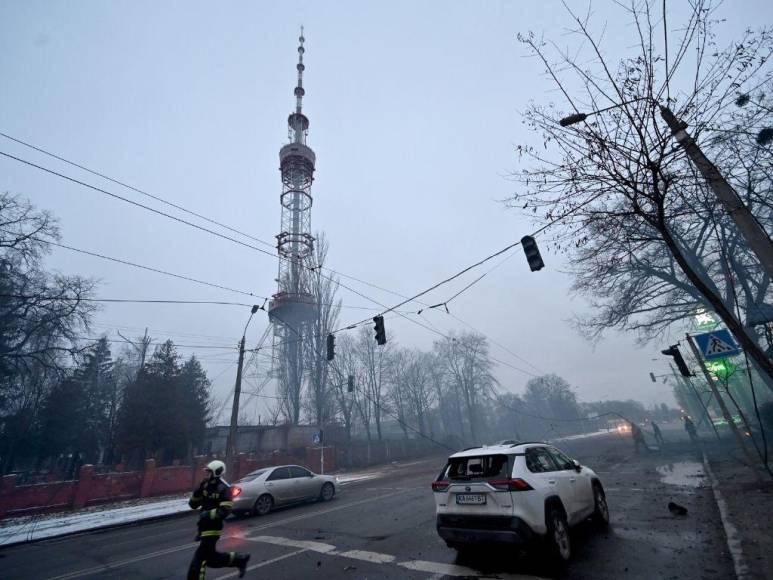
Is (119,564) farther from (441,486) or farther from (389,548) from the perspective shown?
(441,486)

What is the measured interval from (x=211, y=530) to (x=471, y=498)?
12.0 ft

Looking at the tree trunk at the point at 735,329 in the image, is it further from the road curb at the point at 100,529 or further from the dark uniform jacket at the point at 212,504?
the road curb at the point at 100,529

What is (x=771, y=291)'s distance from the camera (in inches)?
617

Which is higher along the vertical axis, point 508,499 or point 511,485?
point 511,485

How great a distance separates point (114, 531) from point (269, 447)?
2814 centimetres

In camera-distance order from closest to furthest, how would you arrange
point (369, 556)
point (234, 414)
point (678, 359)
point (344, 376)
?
point (369, 556) → point (678, 359) → point (234, 414) → point (344, 376)

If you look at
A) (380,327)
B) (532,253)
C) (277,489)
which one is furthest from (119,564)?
(532,253)

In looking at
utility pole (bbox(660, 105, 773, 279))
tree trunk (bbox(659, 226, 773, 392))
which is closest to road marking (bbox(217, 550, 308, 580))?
tree trunk (bbox(659, 226, 773, 392))

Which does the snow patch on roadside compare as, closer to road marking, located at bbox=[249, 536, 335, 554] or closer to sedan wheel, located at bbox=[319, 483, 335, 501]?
sedan wheel, located at bbox=[319, 483, 335, 501]

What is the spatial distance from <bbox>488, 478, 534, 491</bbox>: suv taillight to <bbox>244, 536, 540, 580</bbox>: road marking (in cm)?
98

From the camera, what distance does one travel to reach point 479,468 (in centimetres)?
555

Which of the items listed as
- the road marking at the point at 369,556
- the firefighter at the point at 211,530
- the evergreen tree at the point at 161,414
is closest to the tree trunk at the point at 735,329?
the road marking at the point at 369,556

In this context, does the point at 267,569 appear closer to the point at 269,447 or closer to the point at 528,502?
the point at 528,502

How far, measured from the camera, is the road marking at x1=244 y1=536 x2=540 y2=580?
15.5 feet
